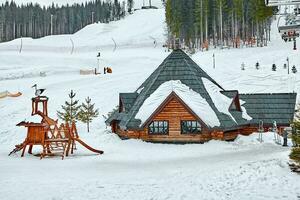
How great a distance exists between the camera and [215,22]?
81062 millimetres

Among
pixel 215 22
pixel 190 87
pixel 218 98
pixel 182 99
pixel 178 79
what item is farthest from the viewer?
pixel 215 22

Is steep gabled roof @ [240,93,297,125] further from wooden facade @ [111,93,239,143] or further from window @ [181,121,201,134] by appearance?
window @ [181,121,201,134]

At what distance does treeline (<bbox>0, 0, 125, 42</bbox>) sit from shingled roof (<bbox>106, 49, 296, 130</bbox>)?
106 metres

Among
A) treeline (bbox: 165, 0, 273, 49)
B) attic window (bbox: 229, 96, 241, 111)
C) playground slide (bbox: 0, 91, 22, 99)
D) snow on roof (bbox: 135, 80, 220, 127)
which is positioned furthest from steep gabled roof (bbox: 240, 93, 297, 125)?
treeline (bbox: 165, 0, 273, 49)

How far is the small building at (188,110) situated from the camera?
2544 cm

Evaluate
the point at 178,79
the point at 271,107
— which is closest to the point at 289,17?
the point at 271,107

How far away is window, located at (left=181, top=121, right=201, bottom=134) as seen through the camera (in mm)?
25531

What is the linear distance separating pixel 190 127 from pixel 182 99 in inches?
71.4

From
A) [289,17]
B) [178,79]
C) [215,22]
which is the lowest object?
[178,79]

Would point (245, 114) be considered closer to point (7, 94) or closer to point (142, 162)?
point (142, 162)

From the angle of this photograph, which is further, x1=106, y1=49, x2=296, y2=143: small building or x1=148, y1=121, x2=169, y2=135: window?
x1=148, y1=121, x2=169, y2=135: window

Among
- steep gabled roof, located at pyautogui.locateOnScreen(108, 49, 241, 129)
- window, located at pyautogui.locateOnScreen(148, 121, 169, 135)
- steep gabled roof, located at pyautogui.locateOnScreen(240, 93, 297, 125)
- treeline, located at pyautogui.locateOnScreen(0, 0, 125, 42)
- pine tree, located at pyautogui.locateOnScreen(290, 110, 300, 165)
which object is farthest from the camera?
treeline, located at pyautogui.locateOnScreen(0, 0, 125, 42)

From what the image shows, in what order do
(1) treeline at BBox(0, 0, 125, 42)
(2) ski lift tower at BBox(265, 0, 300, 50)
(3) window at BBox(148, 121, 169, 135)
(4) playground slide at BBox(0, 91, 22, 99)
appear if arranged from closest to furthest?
(2) ski lift tower at BBox(265, 0, 300, 50) < (3) window at BBox(148, 121, 169, 135) < (4) playground slide at BBox(0, 91, 22, 99) < (1) treeline at BBox(0, 0, 125, 42)

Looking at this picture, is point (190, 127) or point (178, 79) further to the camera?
point (178, 79)
